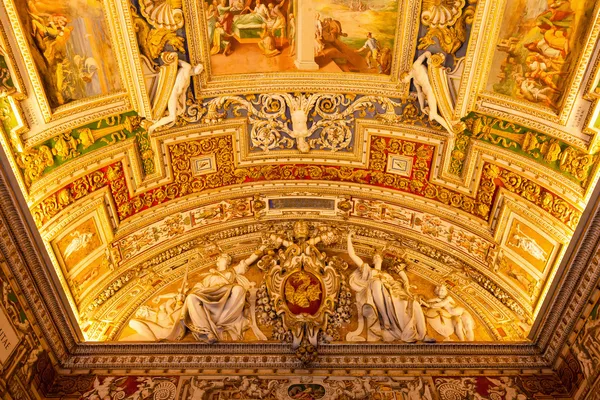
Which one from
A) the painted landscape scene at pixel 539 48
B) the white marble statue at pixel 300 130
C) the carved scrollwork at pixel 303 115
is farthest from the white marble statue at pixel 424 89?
the white marble statue at pixel 300 130

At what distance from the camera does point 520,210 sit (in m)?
10.4

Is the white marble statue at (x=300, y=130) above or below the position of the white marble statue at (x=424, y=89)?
below

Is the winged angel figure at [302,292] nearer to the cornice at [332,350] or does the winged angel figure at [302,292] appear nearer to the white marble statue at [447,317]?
the cornice at [332,350]

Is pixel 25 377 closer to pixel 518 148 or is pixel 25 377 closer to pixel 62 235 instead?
pixel 62 235

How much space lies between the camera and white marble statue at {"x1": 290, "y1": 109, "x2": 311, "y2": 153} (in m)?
11.4

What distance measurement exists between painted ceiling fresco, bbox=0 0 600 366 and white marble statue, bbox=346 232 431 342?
A: 4 cm

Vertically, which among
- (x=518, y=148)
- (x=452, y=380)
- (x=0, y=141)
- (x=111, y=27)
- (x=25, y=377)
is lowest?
(x=452, y=380)

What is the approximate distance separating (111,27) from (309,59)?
11.6 feet

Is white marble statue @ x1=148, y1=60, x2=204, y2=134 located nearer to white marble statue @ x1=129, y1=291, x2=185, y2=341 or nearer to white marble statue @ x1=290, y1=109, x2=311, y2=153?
white marble statue @ x1=290, y1=109, x2=311, y2=153

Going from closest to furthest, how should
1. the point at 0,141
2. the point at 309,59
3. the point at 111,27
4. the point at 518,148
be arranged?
the point at 0,141 < the point at 111,27 < the point at 518,148 < the point at 309,59

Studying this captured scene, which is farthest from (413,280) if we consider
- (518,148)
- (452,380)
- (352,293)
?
(518,148)

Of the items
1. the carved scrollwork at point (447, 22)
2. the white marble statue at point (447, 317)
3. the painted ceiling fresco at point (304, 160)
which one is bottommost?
the white marble statue at point (447, 317)

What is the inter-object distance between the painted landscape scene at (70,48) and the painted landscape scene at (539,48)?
6399 mm

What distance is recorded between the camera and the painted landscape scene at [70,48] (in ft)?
27.9
